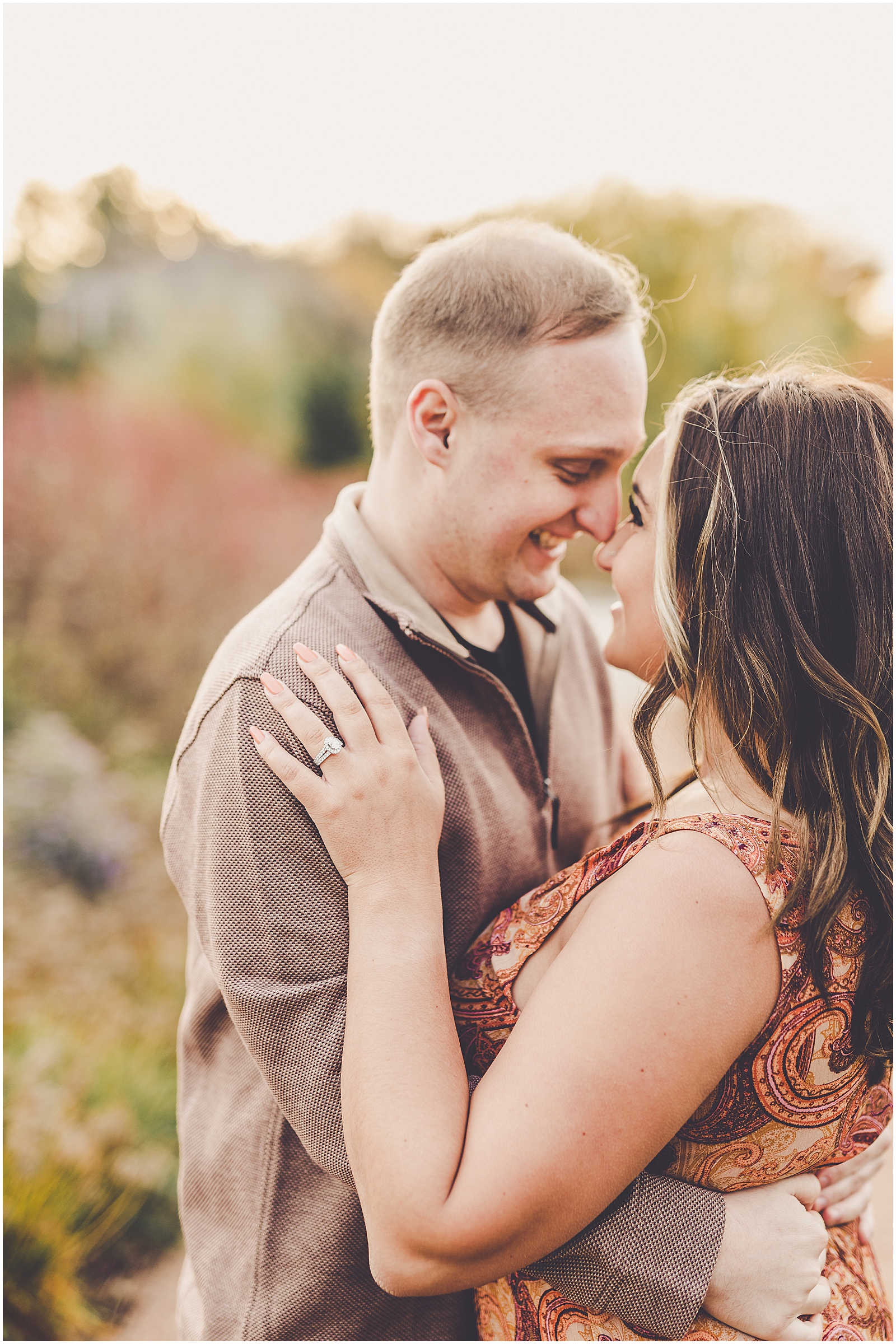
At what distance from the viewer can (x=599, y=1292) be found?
1.34 metres

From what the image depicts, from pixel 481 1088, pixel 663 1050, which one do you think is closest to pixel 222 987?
pixel 481 1088

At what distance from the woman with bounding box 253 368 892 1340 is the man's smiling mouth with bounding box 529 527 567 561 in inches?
15.0

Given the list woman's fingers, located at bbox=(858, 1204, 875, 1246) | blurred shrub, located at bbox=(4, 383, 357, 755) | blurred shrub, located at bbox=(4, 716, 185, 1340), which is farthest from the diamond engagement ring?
blurred shrub, located at bbox=(4, 383, 357, 755)

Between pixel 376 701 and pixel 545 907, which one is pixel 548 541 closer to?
pixel 376 701

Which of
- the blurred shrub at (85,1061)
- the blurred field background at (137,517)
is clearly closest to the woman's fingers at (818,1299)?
the blurred field background at (137,517)

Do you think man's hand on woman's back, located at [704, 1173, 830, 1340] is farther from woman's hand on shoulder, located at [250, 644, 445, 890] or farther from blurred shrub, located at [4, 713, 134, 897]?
blurred shrub, located at [4, 713, 134, 897]

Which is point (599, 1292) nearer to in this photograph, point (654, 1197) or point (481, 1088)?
point (654, 1197)

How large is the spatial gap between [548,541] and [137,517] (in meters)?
4.66

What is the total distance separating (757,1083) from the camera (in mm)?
1289

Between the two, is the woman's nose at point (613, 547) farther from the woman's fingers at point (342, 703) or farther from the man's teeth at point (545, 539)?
the woman's fingers at point (342, 703)

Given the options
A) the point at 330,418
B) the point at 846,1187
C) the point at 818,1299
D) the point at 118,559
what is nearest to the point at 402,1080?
the point at 818,1299

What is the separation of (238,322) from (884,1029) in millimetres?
7358

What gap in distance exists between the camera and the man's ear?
1.93 metres

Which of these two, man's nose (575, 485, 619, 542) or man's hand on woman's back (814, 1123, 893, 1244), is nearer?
man's hand on woman's back (814, 1123, 893, 1244)
